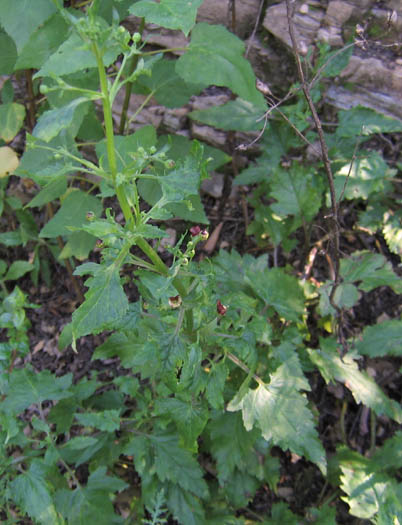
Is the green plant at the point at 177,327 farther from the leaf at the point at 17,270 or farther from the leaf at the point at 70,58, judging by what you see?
the leaf at the point at 17,270

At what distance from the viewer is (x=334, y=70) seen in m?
2.25

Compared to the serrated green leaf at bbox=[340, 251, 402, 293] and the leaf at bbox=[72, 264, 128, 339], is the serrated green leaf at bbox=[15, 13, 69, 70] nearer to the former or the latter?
the leaf at bbox=[72, 264, 128, 339]

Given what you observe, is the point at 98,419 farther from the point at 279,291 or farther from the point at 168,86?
the point at 168,86

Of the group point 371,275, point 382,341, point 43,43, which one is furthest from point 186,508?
point 43,43

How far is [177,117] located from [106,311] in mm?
2120

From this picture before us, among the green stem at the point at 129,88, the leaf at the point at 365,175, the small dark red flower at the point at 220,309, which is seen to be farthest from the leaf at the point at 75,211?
the leaf at the point at 365,175

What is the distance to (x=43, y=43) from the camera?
186 cm

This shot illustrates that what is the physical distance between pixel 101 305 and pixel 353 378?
56.2 inches

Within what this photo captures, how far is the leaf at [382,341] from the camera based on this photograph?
2135 mm

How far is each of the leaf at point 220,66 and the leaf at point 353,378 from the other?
1.18m

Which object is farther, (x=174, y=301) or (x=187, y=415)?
(x=187, y=415)

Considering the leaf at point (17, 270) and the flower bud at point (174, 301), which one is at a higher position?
the flower bud at point (174, 301)

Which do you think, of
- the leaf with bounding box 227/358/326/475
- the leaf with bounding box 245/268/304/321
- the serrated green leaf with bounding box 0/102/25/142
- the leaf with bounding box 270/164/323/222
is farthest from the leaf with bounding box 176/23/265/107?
the leaf with bounding box 227/358/326/475

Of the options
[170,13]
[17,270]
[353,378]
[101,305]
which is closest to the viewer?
[101,305]
